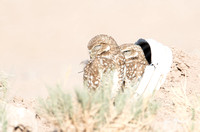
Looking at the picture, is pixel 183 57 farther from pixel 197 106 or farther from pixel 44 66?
pixel 44 66

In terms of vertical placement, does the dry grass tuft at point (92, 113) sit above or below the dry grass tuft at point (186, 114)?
above

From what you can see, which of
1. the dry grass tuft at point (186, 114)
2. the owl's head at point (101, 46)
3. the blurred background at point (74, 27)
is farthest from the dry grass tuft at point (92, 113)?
the blurred background at point (74, 27)

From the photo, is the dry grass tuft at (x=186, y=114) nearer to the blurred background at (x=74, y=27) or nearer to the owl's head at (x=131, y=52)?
the owl's head at (x=131, y=52)

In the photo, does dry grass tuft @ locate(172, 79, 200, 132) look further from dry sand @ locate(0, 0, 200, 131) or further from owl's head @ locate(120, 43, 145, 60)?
dry sand @ locate(0, 0, 200, 131)

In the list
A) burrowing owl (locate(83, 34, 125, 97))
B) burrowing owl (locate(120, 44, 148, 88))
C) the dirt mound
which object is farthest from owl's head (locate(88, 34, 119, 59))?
the dirt mound

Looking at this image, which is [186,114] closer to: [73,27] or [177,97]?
[177,97]

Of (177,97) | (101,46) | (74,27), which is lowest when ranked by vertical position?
(177,97)

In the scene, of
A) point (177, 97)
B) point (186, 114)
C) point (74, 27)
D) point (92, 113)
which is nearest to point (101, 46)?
point (177, 97)
